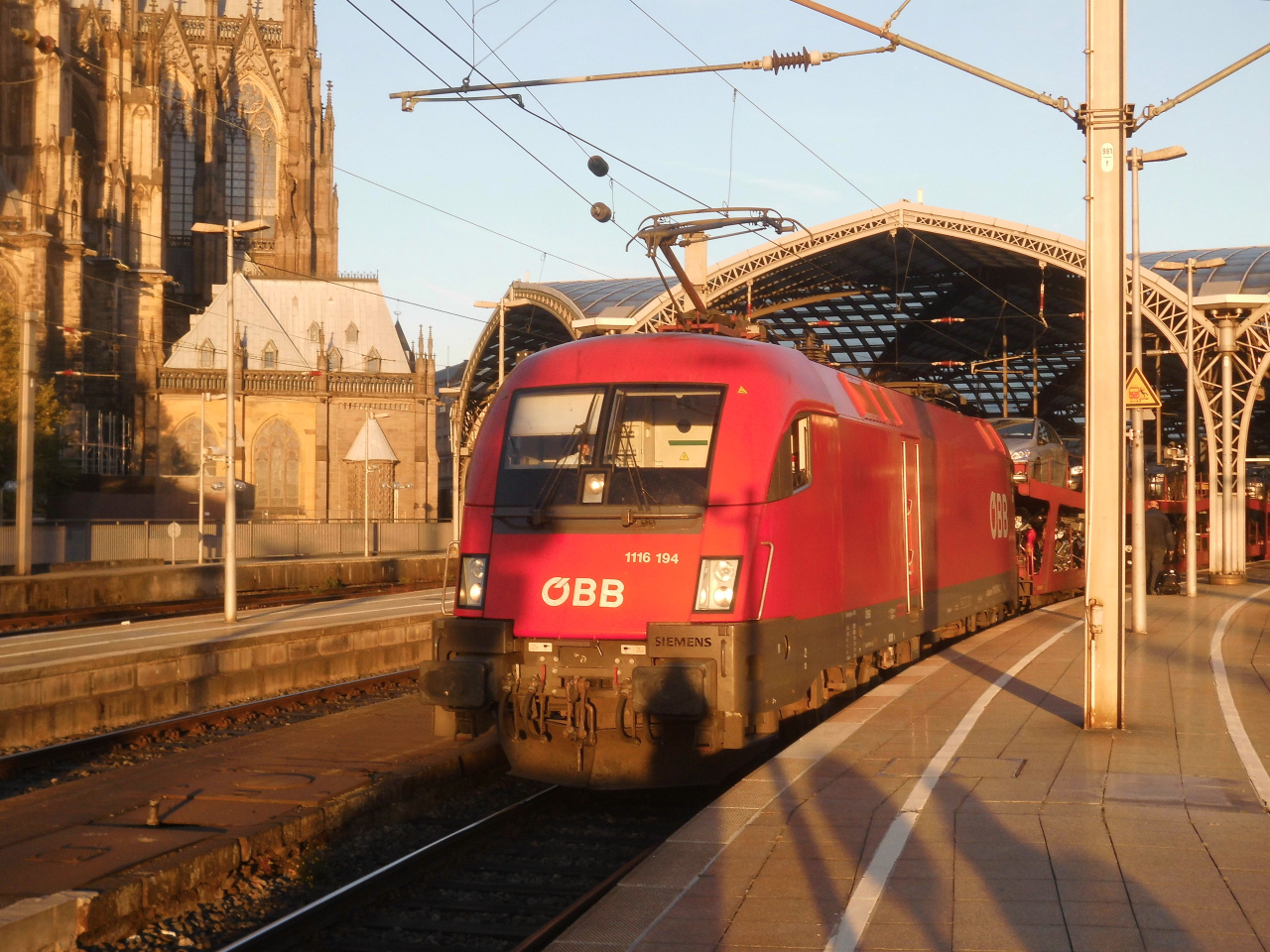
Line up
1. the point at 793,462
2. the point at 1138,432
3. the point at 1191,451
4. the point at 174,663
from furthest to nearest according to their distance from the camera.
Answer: the point at 1191,451 → the point at 1138,432 → the point at 174,663 → the point at 793,462

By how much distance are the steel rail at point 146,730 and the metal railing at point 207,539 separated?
2033cm

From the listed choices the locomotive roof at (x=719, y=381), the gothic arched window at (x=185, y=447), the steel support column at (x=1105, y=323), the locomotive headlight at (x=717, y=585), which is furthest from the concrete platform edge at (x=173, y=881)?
the gothic arched window at (x=185, y=447)

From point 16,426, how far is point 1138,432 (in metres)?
42.5

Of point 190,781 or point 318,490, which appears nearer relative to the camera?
point 190,781

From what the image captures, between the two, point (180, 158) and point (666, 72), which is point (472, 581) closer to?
point (666, 72)

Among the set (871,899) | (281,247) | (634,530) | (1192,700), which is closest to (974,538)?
(1192,700)

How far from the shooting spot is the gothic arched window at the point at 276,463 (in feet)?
244

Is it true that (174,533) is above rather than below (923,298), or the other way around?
below

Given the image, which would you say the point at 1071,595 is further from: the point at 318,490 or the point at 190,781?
the point at 318,490

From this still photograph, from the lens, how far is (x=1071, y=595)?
34.1 m

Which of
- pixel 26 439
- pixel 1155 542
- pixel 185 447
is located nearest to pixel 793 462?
pixel 1155 542

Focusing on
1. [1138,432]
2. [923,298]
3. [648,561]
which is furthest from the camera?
[923,298]

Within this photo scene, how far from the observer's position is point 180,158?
88.8 meters

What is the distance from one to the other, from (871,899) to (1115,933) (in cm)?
110
